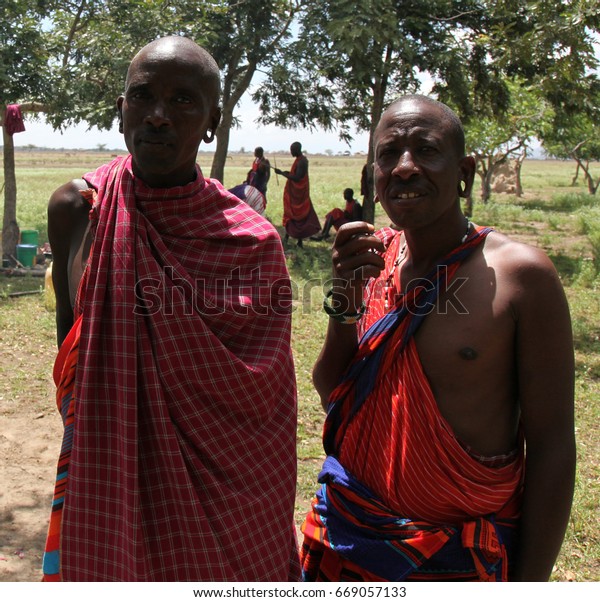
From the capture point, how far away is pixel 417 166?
1.81 meters

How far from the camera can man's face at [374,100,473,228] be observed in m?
1.82

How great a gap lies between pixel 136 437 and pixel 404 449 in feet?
2.20

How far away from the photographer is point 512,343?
1.72 m

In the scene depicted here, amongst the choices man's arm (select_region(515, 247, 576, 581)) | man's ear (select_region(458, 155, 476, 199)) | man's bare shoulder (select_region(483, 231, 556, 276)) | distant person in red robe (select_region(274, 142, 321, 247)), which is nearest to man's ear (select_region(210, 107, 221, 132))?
man's ear (select_region(458, 155, 476, 199))

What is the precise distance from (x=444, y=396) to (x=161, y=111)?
1104mm

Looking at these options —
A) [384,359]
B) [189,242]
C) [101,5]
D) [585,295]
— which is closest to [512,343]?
[384,359]

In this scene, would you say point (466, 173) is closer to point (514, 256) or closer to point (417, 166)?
point (417, 166)

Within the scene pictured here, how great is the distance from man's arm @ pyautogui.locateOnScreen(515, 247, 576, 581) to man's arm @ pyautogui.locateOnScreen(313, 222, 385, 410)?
1.21 ft

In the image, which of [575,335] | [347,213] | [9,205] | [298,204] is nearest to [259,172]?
[298,204]

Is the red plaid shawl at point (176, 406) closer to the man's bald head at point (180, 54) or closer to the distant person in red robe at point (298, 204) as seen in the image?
the man's bald head at point (180, 54)

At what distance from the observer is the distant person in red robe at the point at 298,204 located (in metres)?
13.9

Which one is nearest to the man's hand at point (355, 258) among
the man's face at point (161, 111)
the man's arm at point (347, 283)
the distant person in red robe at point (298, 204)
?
the man's arm at point (347, 283)

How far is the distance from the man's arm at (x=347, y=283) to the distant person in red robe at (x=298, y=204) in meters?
12.1

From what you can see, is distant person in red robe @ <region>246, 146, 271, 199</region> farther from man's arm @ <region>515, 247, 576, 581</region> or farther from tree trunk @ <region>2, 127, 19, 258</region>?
man's arm @ <region>515, 247, 576, 581</region>
